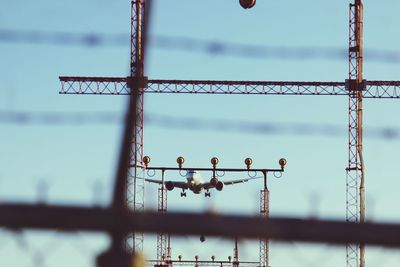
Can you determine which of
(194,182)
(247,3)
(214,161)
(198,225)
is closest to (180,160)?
(214,161)

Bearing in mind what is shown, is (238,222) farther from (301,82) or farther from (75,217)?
(301,82)

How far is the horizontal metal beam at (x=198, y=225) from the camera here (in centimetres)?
677

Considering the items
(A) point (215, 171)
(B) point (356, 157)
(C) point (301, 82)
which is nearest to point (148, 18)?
(A) point (215, 171)

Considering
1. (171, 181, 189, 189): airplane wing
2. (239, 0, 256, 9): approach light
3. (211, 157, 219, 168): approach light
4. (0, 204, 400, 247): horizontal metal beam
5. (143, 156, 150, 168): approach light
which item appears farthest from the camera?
(171, 181, 189, 189): airplane wing

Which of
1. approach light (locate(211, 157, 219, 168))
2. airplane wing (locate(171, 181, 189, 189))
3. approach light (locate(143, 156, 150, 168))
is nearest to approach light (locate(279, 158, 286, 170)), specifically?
approach light (locate(211, 157, 219, 168))

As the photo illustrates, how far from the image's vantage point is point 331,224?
6.87 metres

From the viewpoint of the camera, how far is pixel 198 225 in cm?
689

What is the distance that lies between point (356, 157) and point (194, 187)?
46.5 ft

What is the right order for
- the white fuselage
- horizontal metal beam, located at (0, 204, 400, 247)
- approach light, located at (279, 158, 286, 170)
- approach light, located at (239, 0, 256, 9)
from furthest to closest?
the white fuselage, approach light, located at (279, 158, 286, 170), approach light, located at (239, 0, 256, 9), horizontal metal beam, located at (0, 204, 400, 247)

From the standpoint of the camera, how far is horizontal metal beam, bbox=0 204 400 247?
6.77 meters

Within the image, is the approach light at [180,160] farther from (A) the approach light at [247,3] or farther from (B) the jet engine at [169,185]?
(A) the approach light at [247,3]

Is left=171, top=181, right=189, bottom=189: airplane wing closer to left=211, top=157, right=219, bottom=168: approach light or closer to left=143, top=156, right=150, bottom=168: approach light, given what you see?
Answer: left=143, top=156, right=150, bottom=168: approach light

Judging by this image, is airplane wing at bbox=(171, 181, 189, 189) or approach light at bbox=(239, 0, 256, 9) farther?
airplane wing at bbox=(171, 181, 189, 189)

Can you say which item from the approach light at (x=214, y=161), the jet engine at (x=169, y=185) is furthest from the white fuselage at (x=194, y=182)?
the approach light at (x=214, y=161)
